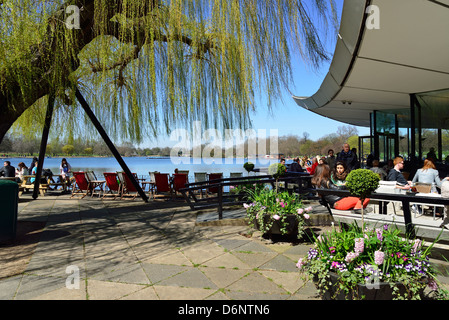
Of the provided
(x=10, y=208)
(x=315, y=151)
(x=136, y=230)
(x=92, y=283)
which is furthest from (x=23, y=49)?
(x=315, y=151)

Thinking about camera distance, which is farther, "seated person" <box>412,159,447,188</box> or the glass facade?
the glass facade

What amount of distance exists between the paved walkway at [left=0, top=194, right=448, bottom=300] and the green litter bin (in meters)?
0.50

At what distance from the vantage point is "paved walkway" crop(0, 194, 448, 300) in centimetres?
311

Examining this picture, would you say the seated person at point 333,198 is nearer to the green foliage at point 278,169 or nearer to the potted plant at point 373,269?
the green foliage at point 278,169

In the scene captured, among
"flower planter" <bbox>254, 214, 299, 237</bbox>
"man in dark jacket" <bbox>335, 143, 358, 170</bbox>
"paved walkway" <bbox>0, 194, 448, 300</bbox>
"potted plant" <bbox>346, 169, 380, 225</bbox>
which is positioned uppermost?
"man in dark jacket" <bbox>335, 143, 358, 170</bbox>

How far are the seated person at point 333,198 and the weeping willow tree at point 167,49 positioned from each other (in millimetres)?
2679

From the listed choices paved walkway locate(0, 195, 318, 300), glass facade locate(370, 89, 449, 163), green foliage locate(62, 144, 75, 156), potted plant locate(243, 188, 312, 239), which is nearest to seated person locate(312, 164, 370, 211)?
potted plant locate(243, 188, 312, 239)

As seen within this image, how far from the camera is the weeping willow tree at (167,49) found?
3365mm

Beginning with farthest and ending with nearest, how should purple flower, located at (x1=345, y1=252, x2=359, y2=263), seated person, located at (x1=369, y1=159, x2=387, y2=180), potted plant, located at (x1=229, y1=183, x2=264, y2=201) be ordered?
seated person, located at (x1=369, y1=159, x2=387, y2=180) < potted plant, located at (x1=229, y1=183, x2=264, y2=201) < purple flower, located at (x1=345, y1=252, x2=359, y2=263)

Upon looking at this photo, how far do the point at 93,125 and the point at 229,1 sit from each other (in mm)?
4783

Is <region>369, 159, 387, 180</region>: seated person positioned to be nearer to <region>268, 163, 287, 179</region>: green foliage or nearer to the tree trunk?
<region>268, 163, 287, 179</region>: green foliage

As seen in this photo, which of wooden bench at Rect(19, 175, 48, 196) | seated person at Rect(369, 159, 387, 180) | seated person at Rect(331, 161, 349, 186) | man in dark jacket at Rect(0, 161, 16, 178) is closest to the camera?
seated person at Rect(331, 161, 349, 186)

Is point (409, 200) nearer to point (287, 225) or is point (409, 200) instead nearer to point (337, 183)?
point (287, 225)
